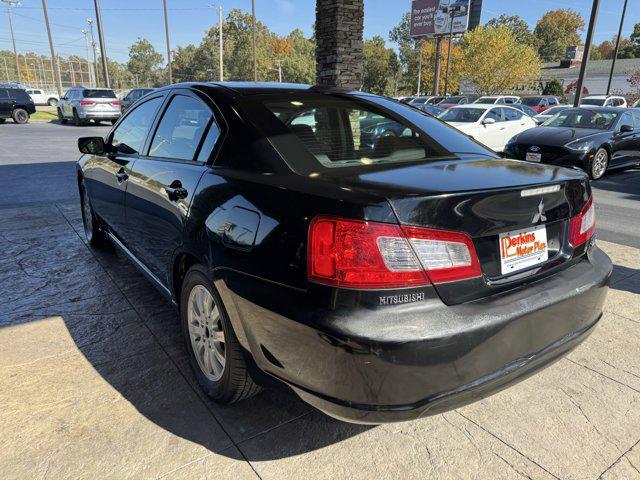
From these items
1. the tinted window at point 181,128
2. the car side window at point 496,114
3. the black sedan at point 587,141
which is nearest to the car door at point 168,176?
the tinted window at point 181,128

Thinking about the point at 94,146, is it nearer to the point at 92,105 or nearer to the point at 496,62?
the point at 92,105

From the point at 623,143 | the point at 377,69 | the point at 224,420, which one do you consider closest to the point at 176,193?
the point at 224,420

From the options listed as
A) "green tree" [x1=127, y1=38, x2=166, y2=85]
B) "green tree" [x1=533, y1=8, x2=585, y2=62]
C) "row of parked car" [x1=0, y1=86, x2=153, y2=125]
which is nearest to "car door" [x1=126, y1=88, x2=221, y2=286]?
"row of parked car" [x1=0, y1=86, x2=153, y2=125]

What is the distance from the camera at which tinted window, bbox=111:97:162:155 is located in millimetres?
3386

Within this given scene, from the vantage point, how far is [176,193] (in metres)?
2.55

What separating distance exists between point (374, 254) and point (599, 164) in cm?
999

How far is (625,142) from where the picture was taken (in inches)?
404

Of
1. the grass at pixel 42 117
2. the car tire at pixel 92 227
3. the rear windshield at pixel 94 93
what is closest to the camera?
the car tire at pixel 92 227

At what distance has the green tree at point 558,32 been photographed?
308ft

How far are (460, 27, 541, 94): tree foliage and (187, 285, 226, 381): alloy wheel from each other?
159 ft

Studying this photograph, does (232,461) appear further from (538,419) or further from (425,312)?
(538,419)

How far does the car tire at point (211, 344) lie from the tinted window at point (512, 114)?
12.5 metres

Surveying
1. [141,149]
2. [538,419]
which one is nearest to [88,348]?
[141,149]

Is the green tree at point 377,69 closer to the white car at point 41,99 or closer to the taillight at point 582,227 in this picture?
the white car at point 41,99
